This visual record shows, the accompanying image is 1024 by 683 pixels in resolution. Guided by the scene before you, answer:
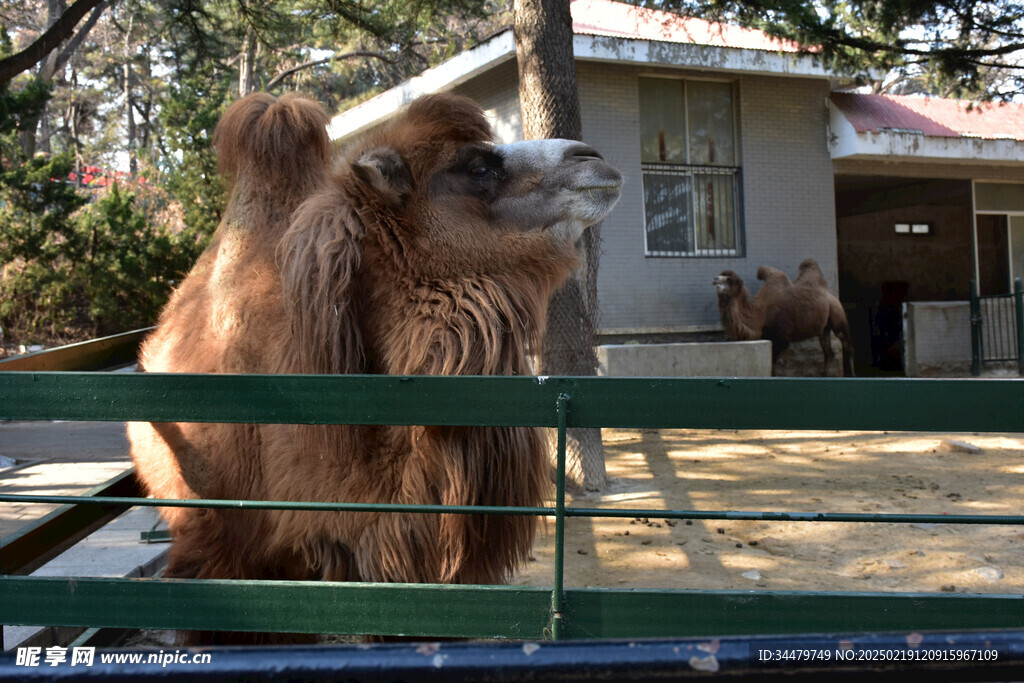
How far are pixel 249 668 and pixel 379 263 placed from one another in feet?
6.48

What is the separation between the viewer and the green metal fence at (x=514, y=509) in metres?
1.88

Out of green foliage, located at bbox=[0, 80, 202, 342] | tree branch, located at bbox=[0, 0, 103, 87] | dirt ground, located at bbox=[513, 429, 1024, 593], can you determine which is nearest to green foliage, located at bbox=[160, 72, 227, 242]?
green foliage, located at bbox=[0, 80, 202, 342]

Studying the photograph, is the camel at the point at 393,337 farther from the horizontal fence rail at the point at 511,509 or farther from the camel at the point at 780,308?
the camel at the point at 780,308

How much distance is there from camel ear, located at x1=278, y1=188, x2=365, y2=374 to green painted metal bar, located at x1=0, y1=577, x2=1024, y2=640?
2.57 feet

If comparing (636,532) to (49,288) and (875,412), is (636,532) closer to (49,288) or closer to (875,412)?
(875,412)

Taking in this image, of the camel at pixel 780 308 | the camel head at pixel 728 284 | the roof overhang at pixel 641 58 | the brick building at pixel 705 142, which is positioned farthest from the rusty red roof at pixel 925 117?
the camel head at pixel 728 284

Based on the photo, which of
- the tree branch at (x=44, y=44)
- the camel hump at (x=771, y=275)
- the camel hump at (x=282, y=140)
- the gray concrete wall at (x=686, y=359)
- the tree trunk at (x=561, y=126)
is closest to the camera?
the camel hump at (x=282, y=140)

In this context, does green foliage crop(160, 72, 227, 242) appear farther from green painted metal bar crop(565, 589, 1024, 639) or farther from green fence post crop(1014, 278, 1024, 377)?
green fence post crop(1014, 278, 1024, 377)

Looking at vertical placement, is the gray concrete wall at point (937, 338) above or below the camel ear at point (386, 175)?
below

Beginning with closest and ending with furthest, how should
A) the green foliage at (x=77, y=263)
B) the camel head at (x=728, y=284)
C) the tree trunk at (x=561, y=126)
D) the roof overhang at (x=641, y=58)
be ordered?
the tree trunk at (x=561, y=126) → the roof overhang at (x=641, y=58) → the camel head at (x=728, y=284) → the green foliage at (x=77, y=263)

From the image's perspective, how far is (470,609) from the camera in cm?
198

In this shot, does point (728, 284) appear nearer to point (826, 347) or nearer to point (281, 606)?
point (826, 347)

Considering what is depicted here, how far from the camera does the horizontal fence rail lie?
188 centimetres

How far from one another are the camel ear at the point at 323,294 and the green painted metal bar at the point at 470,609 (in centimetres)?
78
